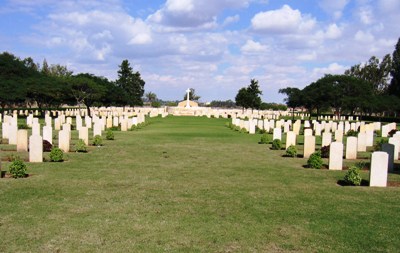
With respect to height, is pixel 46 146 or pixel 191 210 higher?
pixel 46 146

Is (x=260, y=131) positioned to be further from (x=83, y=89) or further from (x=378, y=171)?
(x=83, y=89)

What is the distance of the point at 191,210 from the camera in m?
9.30

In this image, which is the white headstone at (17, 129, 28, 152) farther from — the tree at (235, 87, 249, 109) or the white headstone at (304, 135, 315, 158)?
the tree at (235, 87, 249, 109)

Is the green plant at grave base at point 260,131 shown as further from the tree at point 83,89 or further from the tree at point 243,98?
the tree at point 243,98

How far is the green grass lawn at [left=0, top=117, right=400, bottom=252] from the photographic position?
7250mm

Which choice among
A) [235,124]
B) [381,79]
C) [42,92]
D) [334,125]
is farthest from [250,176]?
[381,79]

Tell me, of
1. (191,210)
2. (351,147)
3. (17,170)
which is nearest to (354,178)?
(191,210)

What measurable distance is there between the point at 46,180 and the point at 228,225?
6.52 m

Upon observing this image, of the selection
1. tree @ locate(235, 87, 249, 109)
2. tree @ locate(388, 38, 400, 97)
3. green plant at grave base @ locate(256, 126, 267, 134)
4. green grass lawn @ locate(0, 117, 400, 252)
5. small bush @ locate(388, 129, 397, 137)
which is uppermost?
tree @ locate(388, 38, 400, 97)

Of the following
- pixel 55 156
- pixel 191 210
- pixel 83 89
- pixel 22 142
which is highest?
pixel 83 89

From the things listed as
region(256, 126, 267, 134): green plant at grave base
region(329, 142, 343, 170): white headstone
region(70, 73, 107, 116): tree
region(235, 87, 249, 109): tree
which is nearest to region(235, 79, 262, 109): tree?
region(235, 87, 249, 109): tree

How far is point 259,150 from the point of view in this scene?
21.8m

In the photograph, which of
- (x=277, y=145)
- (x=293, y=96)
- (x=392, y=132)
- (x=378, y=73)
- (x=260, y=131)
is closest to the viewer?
(x=277, y=145)

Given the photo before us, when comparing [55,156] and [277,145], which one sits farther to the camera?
[277,145]
